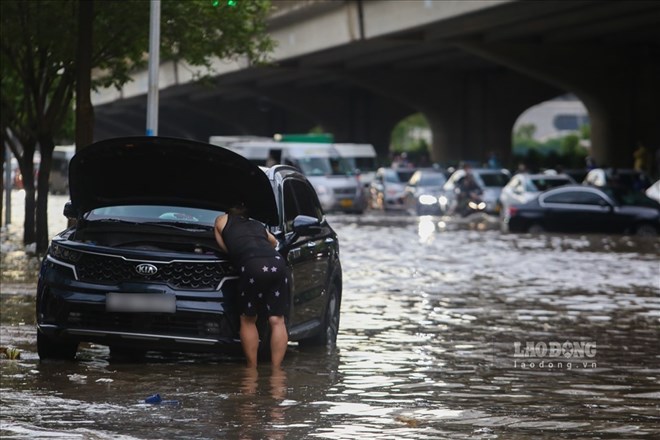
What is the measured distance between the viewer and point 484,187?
53375 millimetres

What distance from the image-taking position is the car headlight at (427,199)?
185ft

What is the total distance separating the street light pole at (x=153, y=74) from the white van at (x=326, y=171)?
1110 inches

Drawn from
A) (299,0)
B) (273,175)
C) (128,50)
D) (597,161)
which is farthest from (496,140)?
(273,175)

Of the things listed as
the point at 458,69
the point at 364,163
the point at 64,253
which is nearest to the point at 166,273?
the point at 64,253

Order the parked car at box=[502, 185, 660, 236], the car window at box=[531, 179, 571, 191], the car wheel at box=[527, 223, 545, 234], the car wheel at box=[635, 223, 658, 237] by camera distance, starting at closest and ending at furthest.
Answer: the car wheel at box=[635, 223, 658, 237]
the parked car at box=[502, 185, 660, 236]
the car wheel at box=[527, 223, 545, 234]
the car window at box=[531, 179, 571, 191]

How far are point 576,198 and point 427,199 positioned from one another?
16.5m

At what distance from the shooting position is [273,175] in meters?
13.5

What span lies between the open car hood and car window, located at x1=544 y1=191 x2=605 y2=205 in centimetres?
2761

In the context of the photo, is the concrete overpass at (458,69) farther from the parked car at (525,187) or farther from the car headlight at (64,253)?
the car headlight at (64,253)

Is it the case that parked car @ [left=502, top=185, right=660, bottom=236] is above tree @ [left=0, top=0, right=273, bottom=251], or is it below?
below

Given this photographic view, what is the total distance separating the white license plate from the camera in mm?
12148

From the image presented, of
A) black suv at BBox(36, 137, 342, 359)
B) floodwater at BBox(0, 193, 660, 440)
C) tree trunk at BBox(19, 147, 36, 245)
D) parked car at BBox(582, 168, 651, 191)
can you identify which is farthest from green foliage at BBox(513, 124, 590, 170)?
black suv at BBox(36, 137, 342, 359)

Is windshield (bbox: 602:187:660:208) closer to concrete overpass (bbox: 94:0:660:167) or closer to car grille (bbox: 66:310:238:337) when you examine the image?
concrete overpass (bbox: 94:0:660:167)

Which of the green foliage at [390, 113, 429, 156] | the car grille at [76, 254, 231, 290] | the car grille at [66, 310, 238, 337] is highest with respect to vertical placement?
the green foliage at [390, 113, 429, 156]
